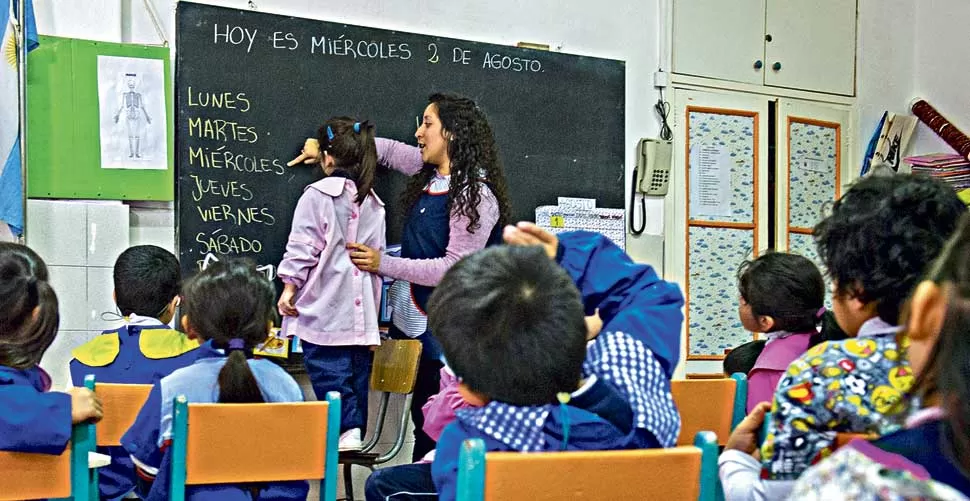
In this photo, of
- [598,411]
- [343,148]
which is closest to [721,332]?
[343,148]

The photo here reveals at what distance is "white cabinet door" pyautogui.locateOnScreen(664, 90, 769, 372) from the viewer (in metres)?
4.95

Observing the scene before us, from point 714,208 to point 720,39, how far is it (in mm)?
883

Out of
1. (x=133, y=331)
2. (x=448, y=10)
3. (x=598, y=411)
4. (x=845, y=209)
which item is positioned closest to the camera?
(x=598, y=411)

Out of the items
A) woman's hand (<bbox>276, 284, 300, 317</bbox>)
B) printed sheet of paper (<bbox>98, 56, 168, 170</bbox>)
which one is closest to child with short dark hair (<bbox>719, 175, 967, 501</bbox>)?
woman's hand (<bbox>276, 284, 300, 317</bbox>)

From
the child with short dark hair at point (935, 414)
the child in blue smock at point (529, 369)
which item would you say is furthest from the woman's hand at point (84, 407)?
the child with short dark hair at point (935, 414)

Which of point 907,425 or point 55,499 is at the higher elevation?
point 907,425

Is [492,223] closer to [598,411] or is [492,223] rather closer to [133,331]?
[133,331]

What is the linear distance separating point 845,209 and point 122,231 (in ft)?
9.11

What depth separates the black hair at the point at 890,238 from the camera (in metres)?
1.46

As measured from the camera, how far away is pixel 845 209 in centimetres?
154

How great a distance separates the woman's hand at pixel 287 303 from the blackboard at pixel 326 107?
29 centimetres

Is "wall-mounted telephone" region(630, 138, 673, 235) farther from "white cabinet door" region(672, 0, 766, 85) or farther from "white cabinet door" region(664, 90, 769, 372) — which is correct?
"white cabinet door" region(672, 0, 766, 85)

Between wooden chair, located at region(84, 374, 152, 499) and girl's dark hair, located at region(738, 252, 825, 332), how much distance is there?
152cm

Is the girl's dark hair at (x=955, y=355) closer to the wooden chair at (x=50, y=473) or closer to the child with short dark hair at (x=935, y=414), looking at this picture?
the child with short dark hair at (x=935, y=414)
